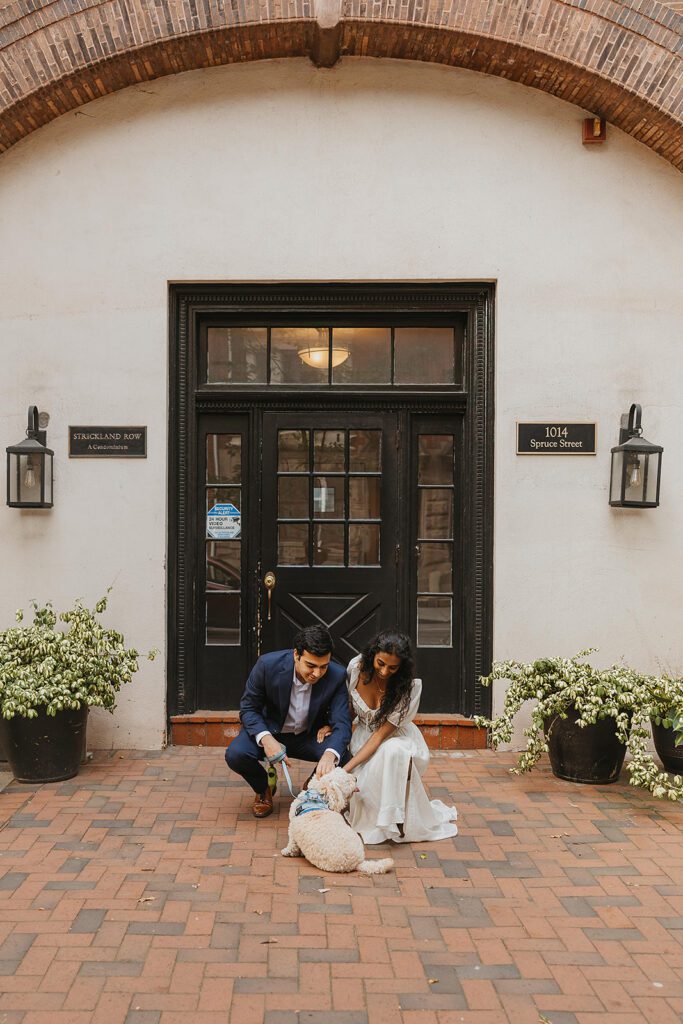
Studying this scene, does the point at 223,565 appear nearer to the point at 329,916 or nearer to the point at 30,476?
the point at 30,476

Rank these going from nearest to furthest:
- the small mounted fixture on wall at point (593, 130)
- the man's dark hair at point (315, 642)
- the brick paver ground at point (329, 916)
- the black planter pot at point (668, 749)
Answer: the brick paver ground at point (329, 916), the man's dark hair at point (315, 642), the black planter pot at point (668, 749), the small mounted fixture on wall at point (593, 130)

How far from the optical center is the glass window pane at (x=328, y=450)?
6520mm

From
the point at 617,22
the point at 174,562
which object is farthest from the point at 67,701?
the point at 617,22

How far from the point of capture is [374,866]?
4.14 m

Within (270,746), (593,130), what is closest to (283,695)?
(270,746)

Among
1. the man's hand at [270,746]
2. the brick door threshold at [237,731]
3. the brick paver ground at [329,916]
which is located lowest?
the brick paver ground at [329,916]

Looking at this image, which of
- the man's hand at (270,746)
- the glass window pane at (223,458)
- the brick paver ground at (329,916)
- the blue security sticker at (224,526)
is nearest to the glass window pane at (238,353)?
the glass window pane at (223,458)

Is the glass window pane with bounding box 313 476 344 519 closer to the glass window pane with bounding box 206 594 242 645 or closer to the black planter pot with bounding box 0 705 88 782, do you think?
the glass window pane with bounding box 206 594 242 645

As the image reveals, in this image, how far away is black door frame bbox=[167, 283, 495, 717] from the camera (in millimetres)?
6324

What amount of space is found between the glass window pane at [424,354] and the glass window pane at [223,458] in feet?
4.81

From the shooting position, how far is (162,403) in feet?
20.4

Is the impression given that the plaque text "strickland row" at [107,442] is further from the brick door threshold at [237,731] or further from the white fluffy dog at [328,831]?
the white fluffy dog at [328,831]

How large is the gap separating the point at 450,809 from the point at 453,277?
3880 mm

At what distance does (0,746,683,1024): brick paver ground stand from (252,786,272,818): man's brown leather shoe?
0.19ft
